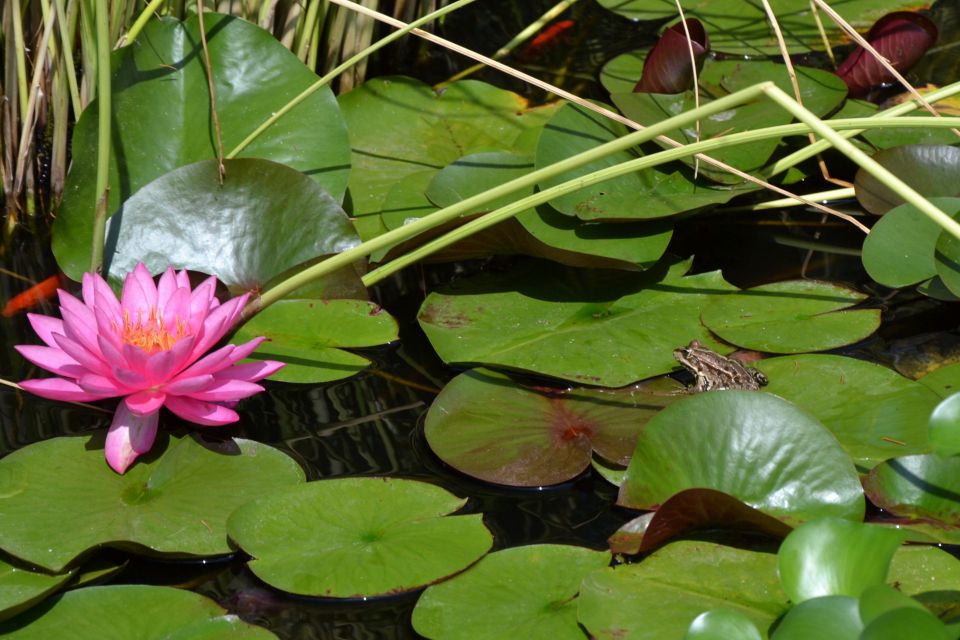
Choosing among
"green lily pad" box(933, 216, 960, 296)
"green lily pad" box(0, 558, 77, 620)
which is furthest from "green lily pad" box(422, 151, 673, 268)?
"green lily pad" box(0, 558, 77, 620)

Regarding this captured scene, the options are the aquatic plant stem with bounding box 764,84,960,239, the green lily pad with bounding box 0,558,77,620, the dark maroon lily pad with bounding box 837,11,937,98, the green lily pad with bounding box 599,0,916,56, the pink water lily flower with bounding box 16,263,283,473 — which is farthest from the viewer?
the green lily pad with bounding box 599,0,916,56

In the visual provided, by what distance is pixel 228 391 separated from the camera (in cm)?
158

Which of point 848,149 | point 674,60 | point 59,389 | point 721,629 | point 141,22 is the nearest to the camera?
point 721,629

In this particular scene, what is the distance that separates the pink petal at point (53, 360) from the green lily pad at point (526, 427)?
1.94 feet

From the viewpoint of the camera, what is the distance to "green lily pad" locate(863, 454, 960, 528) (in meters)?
1.42

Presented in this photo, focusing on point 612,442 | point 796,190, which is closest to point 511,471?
point 612,442

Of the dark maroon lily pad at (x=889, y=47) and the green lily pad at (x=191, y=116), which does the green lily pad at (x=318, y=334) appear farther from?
the dark maroon lily pad at (x=889, y=47)

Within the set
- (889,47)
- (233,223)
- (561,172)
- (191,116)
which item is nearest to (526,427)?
(561,172)

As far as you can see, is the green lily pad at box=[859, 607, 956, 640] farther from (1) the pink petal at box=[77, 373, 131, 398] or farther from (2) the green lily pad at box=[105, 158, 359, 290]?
(2) the green lily pad at box=[105, 158, 359, 290]

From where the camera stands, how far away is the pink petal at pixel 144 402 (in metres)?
1.51

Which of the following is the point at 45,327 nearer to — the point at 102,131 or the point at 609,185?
the point at 102,131

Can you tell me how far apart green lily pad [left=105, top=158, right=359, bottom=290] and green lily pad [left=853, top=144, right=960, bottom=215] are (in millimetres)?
1196

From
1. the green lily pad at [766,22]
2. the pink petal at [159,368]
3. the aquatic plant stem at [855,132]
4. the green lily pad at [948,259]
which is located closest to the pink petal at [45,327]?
the pink petal at [159,368]

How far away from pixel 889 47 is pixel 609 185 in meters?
1.23
